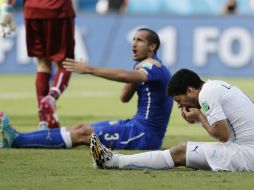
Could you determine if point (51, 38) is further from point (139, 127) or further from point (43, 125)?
point (139, 127)

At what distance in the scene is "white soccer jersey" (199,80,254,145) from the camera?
8.09 meters

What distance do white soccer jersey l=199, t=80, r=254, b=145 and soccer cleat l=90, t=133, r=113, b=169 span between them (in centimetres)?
98

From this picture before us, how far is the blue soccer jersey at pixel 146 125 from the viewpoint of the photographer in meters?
10.1

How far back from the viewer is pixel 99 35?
23.4 metres

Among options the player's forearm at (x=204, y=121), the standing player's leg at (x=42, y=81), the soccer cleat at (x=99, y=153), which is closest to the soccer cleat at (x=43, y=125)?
the standing player's leg at (x=42, y=81)

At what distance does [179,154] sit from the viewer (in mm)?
8406

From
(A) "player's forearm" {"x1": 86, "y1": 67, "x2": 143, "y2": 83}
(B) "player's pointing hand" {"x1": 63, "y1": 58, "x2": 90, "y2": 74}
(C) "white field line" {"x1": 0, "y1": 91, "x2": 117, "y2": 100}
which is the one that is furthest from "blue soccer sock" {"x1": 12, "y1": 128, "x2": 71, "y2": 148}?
(C) "white field line" {"x1": 0, "y1": 91, "x2": 117, "y2": 100}

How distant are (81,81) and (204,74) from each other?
2.97 metres

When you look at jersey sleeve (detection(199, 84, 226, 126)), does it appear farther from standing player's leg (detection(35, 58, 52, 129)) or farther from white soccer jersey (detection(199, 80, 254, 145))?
standing player's leg (detection(35, 58, 52, 129))

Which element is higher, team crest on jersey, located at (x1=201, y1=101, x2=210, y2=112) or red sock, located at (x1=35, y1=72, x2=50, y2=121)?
team crest on jersey, located at (x1=201, y1=101, x2=210, y2=112)

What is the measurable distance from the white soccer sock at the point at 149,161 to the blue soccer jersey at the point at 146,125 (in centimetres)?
160

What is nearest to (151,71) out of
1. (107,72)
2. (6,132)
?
(107,72)

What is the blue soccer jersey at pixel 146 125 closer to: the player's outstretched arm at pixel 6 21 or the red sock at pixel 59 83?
the red sock at pixel 59 83

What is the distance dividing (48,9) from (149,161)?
164 inches
